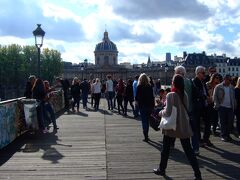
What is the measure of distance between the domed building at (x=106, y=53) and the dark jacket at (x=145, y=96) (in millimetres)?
158036

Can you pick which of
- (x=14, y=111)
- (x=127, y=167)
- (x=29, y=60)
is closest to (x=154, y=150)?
(x=127, y=167)

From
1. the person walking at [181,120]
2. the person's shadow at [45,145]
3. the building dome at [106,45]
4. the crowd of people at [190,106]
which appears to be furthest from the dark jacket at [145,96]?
the building dome at [106,45]

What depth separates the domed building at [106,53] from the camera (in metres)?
173

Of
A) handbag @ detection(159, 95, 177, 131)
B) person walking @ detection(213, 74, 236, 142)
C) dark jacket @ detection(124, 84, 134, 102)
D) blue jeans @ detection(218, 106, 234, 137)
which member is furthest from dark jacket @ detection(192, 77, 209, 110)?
dark jacket @ detection(124, 84, 134, 102)

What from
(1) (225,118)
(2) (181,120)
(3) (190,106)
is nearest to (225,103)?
(1) (225,118)

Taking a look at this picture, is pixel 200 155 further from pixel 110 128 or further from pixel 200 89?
pixel 110 128

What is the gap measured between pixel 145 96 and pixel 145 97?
0.10 ft

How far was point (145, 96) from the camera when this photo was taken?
14.0 meters

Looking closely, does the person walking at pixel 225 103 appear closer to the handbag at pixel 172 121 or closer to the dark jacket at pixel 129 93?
the handbag at pixel 172 121

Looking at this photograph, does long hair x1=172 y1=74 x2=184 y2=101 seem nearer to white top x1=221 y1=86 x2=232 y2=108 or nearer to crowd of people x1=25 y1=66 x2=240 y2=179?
crowd of people x1=25 y1=66 x2=240 y2=179

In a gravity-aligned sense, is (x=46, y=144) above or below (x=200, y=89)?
below

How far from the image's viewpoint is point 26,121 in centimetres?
1498

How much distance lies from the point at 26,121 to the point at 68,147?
243 centimetres

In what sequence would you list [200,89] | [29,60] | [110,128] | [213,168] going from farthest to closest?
[29,60] < [110,128] < [200,89] < [213,168]
